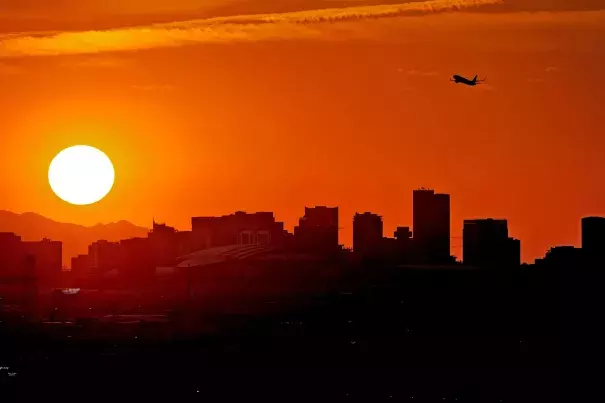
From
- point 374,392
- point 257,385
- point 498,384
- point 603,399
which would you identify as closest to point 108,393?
point 257,385

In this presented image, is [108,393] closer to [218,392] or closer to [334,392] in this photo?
[218,392]

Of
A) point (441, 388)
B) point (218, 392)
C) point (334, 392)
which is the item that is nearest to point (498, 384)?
point (441, 388)

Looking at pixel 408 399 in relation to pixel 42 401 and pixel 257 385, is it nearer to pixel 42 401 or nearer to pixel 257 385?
pixel 257 385

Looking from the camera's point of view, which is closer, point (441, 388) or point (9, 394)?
point (9, 394)

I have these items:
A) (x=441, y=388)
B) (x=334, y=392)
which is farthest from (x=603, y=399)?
(x=334, y=392)

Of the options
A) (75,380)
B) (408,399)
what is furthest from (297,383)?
(75,380)

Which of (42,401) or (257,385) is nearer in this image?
(42,401)

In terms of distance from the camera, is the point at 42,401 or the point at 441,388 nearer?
the point at 42,401

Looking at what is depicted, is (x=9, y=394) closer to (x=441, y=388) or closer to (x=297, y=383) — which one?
(x=297, y=383)
